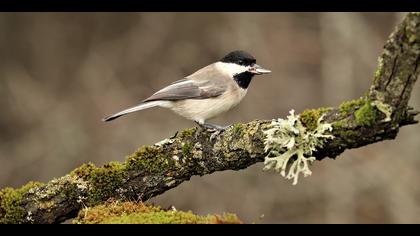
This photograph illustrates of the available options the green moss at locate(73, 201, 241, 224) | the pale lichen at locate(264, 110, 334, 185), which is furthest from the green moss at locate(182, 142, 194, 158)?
the pale lichen at locate(264, 110, 334, 185)

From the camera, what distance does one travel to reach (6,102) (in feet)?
38.9

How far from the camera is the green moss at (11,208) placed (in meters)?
4.41

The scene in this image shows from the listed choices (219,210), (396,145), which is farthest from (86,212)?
(396,145)

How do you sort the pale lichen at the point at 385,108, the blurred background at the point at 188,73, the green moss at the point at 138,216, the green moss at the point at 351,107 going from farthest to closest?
the blurred background at the point at 188,73 → the green moss at the point at 351,107 → the pale lichen at the point at 385,108 → the green moss at the point at 138,216

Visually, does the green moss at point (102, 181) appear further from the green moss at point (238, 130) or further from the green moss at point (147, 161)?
the green moss at point (238, 130)

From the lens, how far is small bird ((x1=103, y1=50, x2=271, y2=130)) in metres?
5.93

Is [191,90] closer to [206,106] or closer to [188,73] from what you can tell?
[206,106]

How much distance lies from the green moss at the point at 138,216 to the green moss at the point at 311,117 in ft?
3.17

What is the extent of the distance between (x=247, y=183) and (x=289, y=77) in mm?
2857

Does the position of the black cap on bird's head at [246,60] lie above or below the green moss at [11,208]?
above

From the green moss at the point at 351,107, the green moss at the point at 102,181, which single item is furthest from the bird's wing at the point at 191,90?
the green moss at the point at 351,107

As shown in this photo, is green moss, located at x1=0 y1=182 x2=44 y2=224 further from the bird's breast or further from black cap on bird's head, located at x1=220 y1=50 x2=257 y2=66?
black cap on bird's head, located at x1=220 y1=50 x2=257 y2=66

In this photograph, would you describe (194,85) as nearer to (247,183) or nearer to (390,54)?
(390,54)

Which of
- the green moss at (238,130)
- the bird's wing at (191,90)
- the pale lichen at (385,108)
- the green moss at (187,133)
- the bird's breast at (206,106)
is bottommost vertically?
the pale lichen at (385,108)
